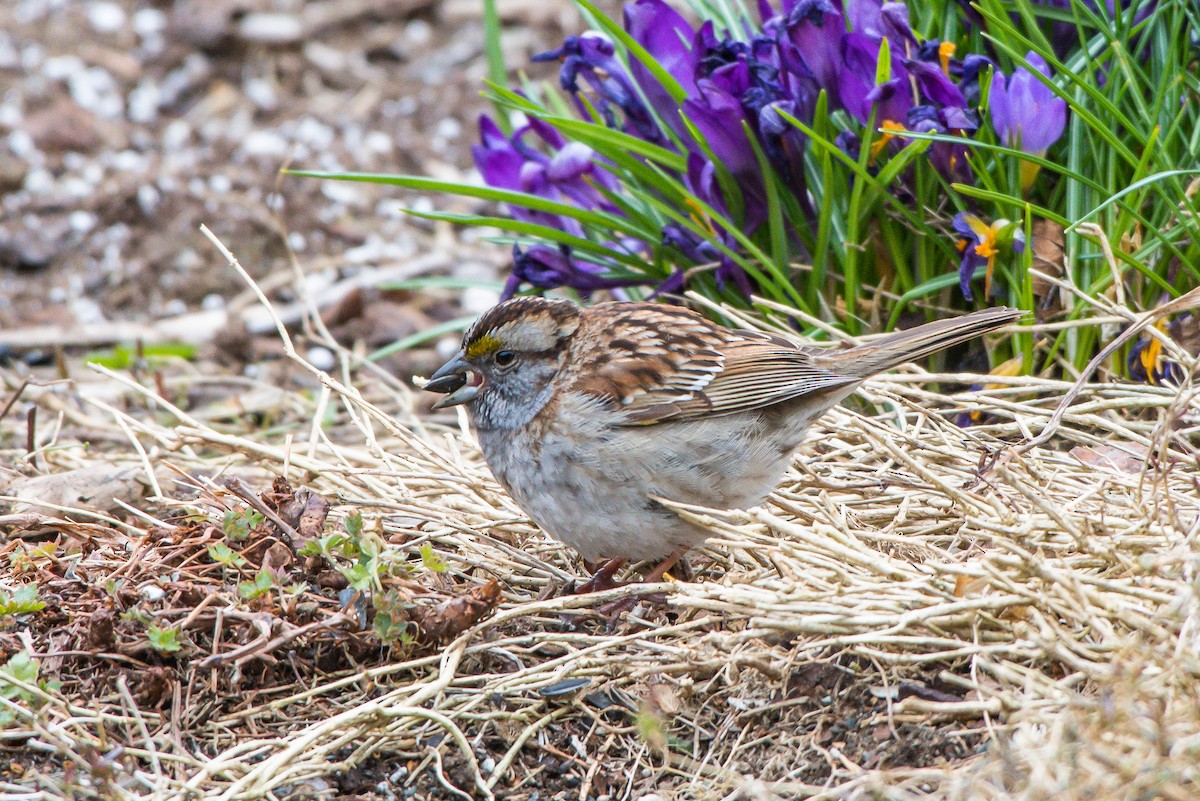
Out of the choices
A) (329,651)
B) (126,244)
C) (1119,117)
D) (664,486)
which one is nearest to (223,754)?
(329,651)

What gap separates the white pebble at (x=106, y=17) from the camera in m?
7.87

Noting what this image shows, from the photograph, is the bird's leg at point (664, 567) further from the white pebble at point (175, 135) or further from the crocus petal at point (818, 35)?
the white pebble at point (175, 135)

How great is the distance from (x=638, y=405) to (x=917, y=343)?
2.42 feet

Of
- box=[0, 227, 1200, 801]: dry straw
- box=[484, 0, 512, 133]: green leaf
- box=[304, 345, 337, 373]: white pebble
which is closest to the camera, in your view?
box=[0, 227, 1200, 801]: dry straw

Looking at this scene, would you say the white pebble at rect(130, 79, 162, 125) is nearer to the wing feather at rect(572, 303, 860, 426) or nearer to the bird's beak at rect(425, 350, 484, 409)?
the bird's beak at rect(425, 350, 484, 409)

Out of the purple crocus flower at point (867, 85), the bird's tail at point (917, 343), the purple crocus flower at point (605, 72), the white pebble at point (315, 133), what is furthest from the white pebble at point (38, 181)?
the bird's tail at point (917, 343)

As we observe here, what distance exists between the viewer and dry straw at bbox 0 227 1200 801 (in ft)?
8.06

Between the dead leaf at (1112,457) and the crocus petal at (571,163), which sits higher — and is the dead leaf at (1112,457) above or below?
below

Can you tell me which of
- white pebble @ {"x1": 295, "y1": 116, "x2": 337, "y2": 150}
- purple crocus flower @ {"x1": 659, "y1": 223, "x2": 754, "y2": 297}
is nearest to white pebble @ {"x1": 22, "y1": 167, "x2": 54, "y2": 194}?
white pebble @ {"x1": 295, "y1": 116, "x2": 337, "y2": 150}

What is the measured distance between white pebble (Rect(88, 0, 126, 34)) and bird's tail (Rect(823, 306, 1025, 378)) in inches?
236

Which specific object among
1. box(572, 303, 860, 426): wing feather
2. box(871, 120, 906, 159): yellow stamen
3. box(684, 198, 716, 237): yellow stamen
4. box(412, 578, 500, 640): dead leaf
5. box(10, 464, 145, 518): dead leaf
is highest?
box(871, 120, 906, 159): yellow stamen

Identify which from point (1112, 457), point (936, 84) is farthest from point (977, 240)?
point (1112, 457)

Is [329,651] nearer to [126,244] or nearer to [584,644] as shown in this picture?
[584,644]

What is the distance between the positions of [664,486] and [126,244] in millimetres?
4002
